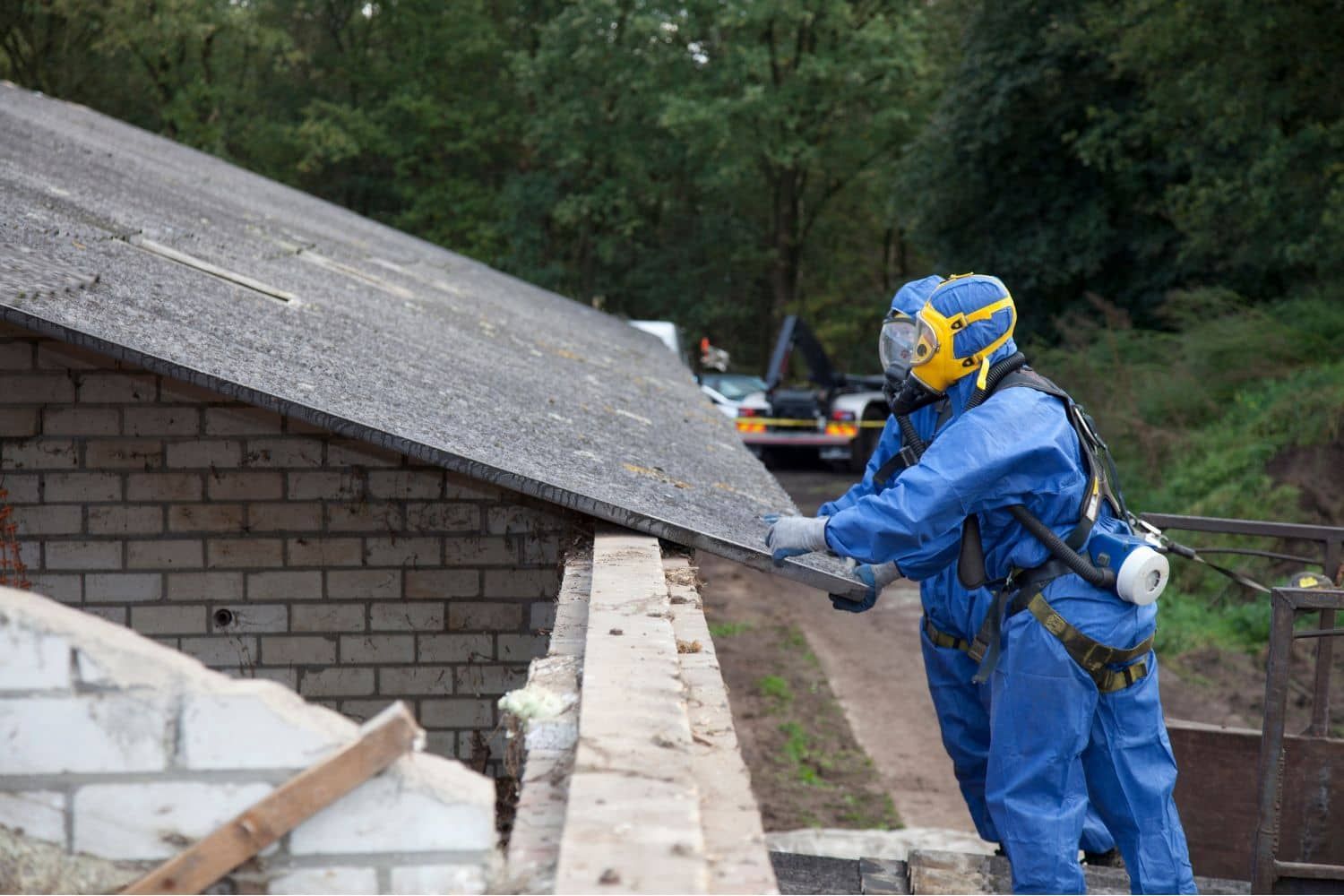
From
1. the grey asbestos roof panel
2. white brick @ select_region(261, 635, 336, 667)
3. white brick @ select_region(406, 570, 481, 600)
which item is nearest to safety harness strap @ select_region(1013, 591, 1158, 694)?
the grey asbestos roof panel

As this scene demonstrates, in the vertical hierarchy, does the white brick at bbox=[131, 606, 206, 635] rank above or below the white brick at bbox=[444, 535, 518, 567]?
below

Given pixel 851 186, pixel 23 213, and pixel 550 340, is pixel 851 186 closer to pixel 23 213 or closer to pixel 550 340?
pixel 550 340

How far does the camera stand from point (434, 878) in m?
2.27

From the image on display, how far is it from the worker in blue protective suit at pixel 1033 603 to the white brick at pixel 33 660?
6.78 ft

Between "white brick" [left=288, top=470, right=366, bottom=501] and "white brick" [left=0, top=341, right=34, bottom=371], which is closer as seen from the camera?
"white brick" [left=0, top=341, right=34, bottom=371]

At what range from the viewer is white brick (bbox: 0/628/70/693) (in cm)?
225

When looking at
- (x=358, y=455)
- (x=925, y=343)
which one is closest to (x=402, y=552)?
(x=358, y=455)

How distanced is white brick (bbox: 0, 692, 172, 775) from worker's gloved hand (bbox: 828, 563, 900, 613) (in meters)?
2.38

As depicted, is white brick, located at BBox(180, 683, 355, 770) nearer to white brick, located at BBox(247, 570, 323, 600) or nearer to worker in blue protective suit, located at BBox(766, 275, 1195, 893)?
worker in blue protective suit, located at BBox(766, 275, 1195, 893)

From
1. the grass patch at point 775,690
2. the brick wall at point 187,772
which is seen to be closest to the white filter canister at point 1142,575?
the brick wall at point 187,772

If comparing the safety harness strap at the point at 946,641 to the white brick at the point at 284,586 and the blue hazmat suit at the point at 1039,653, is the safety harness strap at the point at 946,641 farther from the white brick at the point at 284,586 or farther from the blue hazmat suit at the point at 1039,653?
the white brick at the point at 284,586

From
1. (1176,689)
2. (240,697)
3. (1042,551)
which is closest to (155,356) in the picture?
(240,697)

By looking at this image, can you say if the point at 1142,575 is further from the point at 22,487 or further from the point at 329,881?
the point at 22,487

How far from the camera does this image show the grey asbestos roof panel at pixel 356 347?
3834mm
